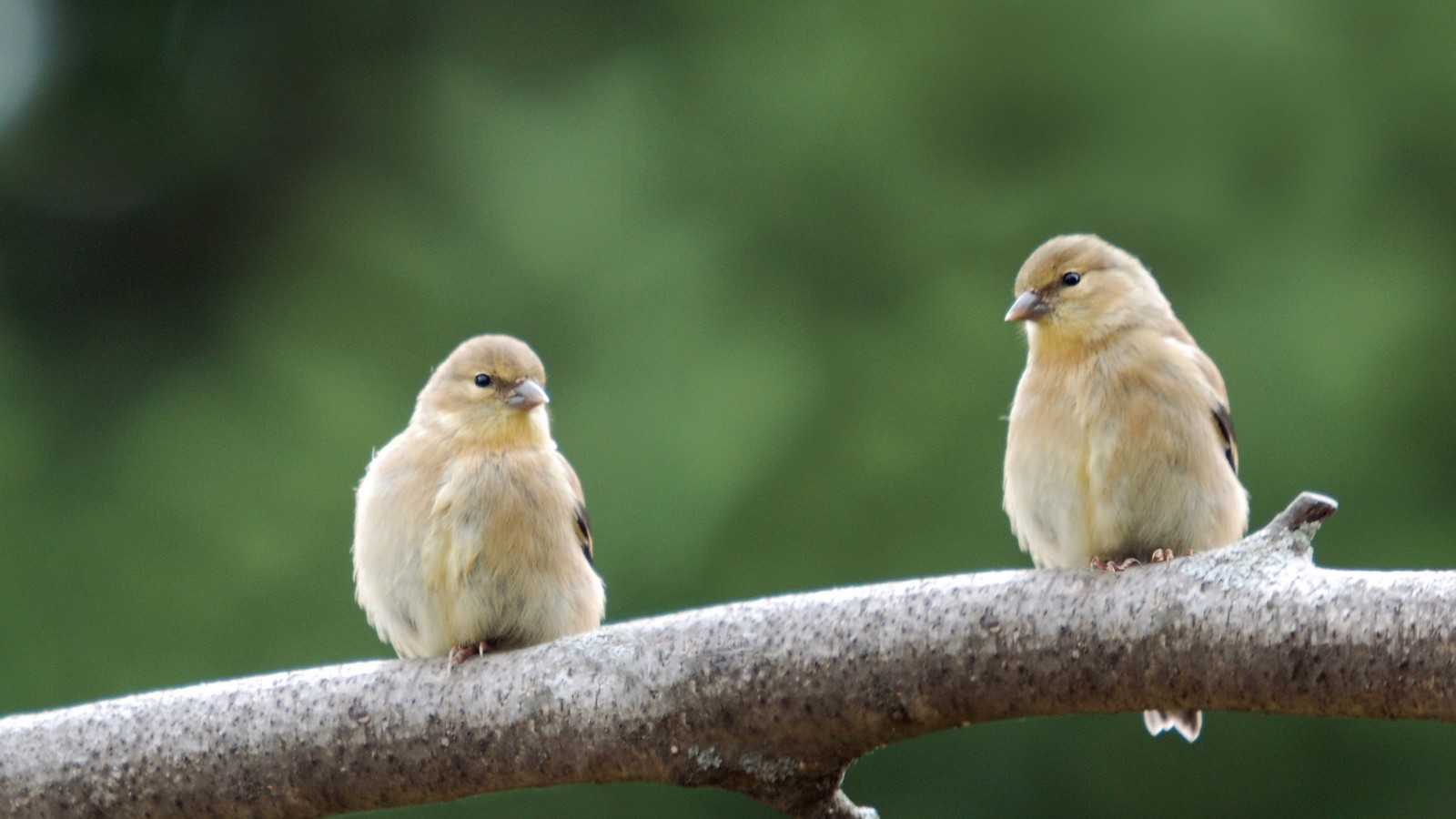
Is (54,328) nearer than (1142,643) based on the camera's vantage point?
No

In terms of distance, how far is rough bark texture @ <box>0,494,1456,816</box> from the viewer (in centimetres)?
254

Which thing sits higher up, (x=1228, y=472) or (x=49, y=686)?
(x=1228, y=472)

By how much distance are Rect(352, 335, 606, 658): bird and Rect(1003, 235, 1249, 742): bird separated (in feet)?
3.80

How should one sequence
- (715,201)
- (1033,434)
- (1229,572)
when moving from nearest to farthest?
(1229,572) → (1033,434) → (715,201)

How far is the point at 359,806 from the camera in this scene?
3111 millimetres

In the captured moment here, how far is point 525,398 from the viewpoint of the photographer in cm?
413

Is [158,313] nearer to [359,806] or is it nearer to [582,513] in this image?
[582,513]


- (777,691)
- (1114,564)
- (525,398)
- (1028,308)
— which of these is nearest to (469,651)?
(525,398)

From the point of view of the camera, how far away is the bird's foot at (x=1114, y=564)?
9.38ft

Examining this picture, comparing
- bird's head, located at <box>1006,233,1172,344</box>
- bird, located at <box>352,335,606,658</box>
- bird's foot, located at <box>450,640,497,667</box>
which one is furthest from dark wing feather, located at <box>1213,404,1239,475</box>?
bird's foot, located at <box>450,640,497,667</box>

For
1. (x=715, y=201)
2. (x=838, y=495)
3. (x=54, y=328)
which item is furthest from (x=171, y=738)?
(x=54, y=328)

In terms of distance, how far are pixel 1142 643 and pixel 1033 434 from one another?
0.99 metres

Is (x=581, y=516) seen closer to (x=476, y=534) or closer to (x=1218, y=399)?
(x=476, y=534)

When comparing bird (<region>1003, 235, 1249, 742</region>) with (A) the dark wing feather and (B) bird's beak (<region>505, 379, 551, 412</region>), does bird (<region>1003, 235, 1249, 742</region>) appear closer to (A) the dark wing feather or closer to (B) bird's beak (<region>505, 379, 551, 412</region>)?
(A) the dark wing feather
